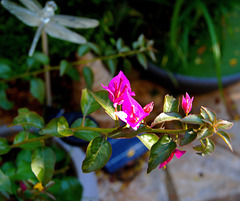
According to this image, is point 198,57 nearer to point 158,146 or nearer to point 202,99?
point 202,99

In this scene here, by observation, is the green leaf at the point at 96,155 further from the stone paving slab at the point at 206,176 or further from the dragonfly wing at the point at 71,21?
the stone paving slab at the point at 206,176

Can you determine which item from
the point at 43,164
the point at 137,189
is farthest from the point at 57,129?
the point at 137,189

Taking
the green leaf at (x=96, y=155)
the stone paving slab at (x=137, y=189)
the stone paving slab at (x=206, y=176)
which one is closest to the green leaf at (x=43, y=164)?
the green leaf at (x=96, y=155)

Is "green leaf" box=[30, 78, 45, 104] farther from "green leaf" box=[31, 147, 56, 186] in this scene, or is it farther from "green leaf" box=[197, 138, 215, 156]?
"green leaf" box=[197, 138, 215, 156]

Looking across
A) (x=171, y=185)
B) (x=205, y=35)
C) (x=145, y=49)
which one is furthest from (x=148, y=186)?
(x=205, y=35)

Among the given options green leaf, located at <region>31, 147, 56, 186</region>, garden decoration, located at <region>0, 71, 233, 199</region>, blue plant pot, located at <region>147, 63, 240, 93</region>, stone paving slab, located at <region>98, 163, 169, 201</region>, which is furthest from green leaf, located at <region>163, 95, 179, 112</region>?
blue plant pot, located at <region>147, 63, 240, 93</region>

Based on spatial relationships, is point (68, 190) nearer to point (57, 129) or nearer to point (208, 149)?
point (57, 129)

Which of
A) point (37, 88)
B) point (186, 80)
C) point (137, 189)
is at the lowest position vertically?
point (137, 189)

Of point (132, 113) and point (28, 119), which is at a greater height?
point (132, 113)

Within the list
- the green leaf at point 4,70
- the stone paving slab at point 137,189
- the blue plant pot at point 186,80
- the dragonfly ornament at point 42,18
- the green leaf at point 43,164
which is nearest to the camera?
the green leaf at point 43,164
